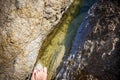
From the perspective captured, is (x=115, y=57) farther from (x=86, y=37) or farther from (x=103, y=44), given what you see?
(x=86, y=37)

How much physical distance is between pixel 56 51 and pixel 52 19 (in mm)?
606

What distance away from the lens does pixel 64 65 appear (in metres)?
3.87

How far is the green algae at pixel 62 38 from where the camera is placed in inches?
167

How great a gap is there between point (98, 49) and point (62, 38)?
1.01m

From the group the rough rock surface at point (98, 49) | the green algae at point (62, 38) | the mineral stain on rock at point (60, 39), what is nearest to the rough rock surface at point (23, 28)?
the mineral stain on rock at point (60, 39)

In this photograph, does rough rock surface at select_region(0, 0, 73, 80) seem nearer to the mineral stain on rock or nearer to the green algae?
the mineral stain on rock

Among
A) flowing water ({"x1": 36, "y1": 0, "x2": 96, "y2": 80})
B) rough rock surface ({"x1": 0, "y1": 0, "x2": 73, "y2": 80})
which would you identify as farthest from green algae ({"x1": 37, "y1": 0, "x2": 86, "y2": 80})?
rough rock surface ({"x1": 0, "y1": 0, "x2": 73, "y2": 80})

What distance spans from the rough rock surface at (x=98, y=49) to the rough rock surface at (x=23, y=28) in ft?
1.72

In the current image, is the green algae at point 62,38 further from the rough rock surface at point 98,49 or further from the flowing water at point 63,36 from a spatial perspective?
the rough rock surface at point 98,49

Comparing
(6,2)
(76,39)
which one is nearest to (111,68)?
(76,39)

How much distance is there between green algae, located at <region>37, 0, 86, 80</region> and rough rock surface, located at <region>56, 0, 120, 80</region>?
1.36 ft

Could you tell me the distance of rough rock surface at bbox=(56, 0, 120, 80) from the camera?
321 centimetres

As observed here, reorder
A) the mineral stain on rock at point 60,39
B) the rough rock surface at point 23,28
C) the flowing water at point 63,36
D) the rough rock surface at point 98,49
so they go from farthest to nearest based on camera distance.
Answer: the flowing water at point 63,36, the rough rock surface at point 23,28, the mineral stain on rock at point 60,39, the rough rock surface at point 98,49

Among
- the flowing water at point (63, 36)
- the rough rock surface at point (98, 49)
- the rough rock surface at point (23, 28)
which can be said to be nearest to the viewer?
the rough rock surface at point (98, 49)
